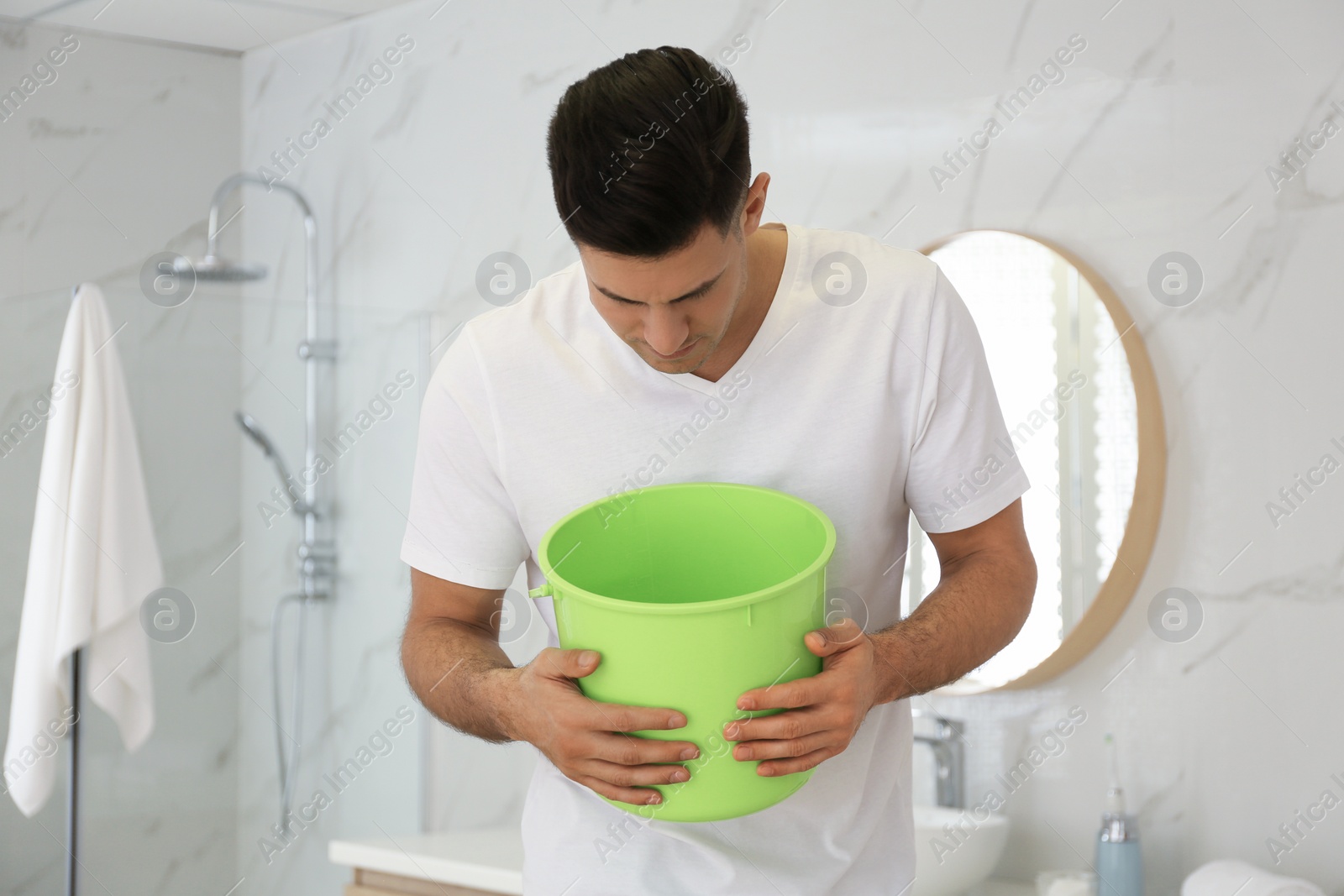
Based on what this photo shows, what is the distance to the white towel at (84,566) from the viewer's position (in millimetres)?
2096

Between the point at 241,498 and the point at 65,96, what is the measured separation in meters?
1.09

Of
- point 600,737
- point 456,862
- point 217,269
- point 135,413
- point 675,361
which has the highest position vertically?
point 217,269

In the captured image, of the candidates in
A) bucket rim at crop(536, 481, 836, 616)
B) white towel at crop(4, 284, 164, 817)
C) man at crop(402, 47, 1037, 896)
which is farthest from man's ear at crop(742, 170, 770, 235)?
white towel at crop(4, 284, 164, 817)

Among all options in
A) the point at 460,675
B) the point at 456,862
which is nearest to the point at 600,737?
the point at 460,675

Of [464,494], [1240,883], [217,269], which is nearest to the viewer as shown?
[464,494]

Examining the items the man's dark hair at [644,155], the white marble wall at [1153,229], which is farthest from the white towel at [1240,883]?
the man's dark hair at [644,155]

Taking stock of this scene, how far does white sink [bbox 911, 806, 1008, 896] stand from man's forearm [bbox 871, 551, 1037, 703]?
76 cm

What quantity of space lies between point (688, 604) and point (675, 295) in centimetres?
26

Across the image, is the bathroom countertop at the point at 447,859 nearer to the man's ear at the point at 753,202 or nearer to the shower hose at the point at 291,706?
the shower hose at the point at 291,706

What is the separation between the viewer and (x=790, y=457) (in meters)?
0.96

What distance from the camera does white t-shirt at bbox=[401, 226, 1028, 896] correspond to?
3.12 feet

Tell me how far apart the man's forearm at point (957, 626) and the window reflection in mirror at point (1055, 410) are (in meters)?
0.74

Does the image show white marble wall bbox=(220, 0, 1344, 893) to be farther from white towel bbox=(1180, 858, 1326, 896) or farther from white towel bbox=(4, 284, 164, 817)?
white towel bbox=(4, 284, 164, 817)

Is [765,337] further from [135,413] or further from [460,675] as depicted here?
[135,413]
